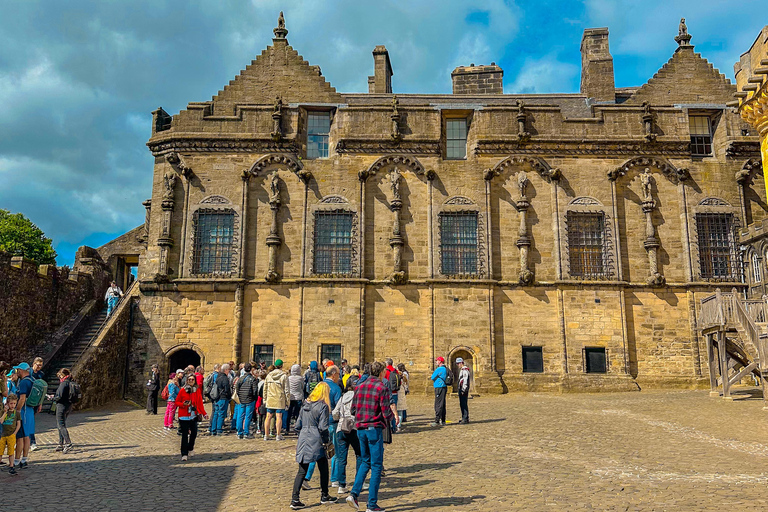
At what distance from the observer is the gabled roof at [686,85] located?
24.4 meters

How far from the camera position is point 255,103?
78.6 feet

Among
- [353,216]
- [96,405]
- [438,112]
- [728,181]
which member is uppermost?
[438,112]

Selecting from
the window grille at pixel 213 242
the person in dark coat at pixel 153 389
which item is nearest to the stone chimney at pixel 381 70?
the window grille at pixel 213 242

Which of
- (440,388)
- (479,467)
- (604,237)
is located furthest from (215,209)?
(479,467)

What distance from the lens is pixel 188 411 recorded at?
10211 mm

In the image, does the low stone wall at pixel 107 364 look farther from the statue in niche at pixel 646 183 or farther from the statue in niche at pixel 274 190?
the statue in niche at pixel 646 183

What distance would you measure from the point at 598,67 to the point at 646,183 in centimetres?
647

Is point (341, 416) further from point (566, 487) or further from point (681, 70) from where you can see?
point (681, 70)

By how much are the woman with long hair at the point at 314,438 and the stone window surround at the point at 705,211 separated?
64.6ft

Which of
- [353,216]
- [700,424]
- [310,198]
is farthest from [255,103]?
[700,424]

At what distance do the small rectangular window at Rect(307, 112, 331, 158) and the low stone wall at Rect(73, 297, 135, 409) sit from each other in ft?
31.2

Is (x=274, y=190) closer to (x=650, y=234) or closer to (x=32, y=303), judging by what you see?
(x=32, y=303)

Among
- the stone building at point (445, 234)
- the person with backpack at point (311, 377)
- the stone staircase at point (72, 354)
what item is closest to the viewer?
the person with backpack at point (311, 377)

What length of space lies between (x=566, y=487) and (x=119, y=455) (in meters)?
8.43
